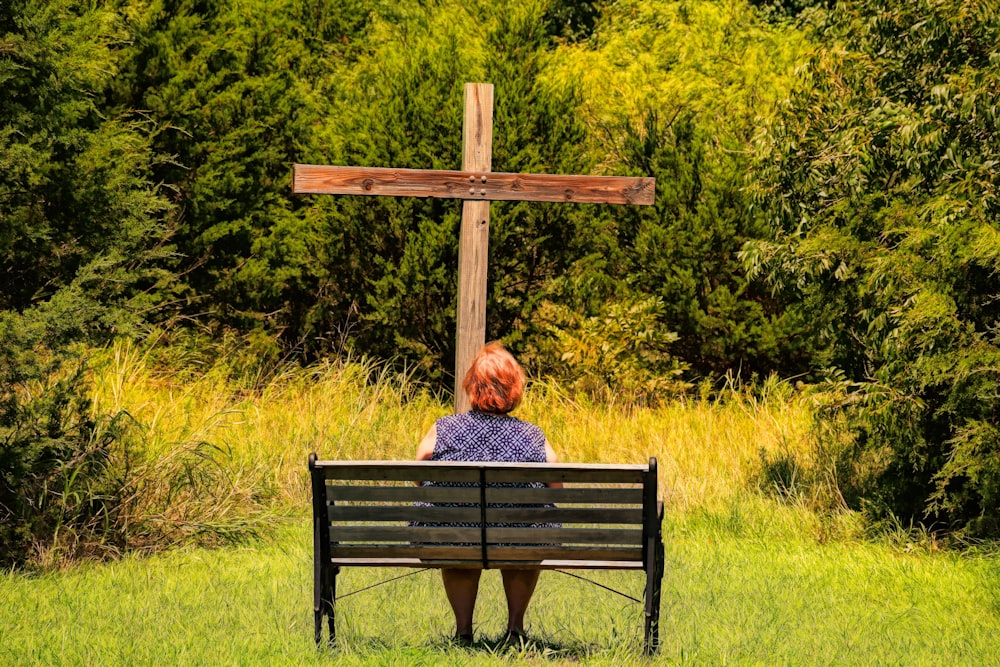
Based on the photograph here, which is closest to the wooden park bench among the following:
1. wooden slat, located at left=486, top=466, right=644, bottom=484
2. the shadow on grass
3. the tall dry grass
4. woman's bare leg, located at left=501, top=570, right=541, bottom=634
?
wooden slat, located at left=486, top=466, right=644, bottom=484

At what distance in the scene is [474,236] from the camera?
8.84 metres

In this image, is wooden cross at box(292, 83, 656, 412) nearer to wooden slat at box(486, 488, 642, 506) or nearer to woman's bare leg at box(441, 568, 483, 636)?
woman's bare leg at box(441, 568, 483, 636)

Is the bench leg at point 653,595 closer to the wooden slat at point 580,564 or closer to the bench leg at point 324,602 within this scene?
the wooden slat at point 580,564

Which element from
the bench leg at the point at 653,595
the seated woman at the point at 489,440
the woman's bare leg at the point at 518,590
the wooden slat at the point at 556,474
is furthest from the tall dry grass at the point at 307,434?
the bench leg at the point at 653,595

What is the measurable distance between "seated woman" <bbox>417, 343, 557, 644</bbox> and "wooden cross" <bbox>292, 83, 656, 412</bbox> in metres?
3.12

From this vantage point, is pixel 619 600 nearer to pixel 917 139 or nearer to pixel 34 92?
pixel 917 139

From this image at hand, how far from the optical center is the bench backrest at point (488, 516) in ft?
16.6

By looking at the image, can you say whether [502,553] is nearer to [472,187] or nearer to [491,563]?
[491,563]

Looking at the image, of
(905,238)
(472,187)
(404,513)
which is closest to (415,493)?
(404,513)

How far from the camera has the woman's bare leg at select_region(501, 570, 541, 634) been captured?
5402 millimetres

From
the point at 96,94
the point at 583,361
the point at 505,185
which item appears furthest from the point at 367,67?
the point at 505,185

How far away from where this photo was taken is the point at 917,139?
8.25 meters

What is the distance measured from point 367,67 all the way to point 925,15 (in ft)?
42.0

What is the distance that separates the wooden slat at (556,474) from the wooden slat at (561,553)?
291 millimetres
